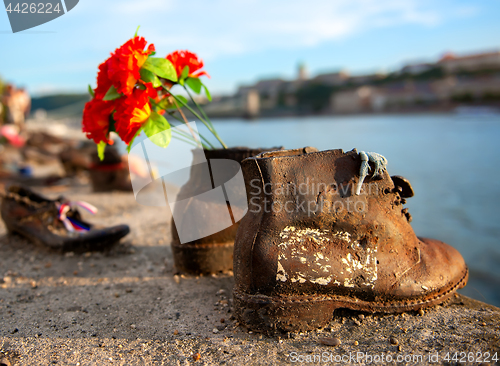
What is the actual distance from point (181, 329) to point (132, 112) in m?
1.00

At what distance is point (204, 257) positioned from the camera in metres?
2.11

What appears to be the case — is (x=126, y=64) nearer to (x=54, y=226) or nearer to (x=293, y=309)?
(x=293, y=309)

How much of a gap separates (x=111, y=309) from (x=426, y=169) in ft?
28.2

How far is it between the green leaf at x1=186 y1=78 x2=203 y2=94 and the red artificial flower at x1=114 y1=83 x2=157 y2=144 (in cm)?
29

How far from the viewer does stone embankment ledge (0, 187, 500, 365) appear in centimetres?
133

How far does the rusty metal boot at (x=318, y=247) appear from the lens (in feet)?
4.70

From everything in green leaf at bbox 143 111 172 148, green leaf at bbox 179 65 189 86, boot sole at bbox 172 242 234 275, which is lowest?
boot sole at bbox 172 242 234 275

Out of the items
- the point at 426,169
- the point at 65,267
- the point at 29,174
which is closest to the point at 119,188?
the point at 29,174

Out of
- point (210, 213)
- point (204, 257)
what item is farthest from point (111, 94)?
point (204, 257)

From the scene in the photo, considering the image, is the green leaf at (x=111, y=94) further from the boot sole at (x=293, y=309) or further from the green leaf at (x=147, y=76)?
the boot sole at (x=293, y=309)

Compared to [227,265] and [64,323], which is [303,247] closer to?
[227,265]

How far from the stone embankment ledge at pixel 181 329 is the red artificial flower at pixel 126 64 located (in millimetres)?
1052

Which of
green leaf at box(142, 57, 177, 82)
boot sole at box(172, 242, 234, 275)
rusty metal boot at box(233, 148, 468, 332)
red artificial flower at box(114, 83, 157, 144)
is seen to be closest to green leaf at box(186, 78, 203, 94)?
green leaf at box(142, 57, 177, 82)

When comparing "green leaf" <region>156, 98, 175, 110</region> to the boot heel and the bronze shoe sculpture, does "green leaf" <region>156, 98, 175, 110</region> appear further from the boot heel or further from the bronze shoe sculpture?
the boot heel
